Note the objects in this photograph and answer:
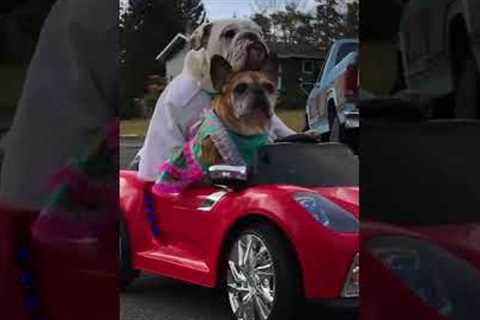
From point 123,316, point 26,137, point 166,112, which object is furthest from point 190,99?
point 123,316

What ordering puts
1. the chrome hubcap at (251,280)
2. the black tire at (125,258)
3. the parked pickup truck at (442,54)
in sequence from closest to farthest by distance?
1. the parked pickup truck at (442,54)
2. the chrome hubcap at (251,280)
3. the black tire at (125,258)

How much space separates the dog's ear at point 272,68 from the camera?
248 cm

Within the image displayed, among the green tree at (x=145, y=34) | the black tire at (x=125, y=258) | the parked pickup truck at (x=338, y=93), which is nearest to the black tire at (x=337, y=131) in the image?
the parked pickup truck at (x=338, y=93)

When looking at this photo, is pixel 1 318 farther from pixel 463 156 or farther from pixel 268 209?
pixel 463 156

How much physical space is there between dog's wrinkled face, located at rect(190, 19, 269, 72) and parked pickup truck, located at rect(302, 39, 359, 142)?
0.15 meters

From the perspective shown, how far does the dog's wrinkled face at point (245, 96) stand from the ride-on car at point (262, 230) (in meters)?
0.08

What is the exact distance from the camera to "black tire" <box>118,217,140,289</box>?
2.78 meters

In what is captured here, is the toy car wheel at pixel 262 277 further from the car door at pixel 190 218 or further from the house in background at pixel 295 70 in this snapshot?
the house in background at pixel 295 70

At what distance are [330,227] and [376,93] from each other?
0.37 meters

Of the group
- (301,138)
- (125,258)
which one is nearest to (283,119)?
(301,138)

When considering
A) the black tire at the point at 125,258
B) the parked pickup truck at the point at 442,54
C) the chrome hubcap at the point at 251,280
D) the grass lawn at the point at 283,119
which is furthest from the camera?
the black tire at the point at 125,258

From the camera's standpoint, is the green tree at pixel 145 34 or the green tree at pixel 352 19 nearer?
the green tree at pixel 352 19

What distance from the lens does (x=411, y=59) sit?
241 centimetres

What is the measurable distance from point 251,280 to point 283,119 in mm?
444
